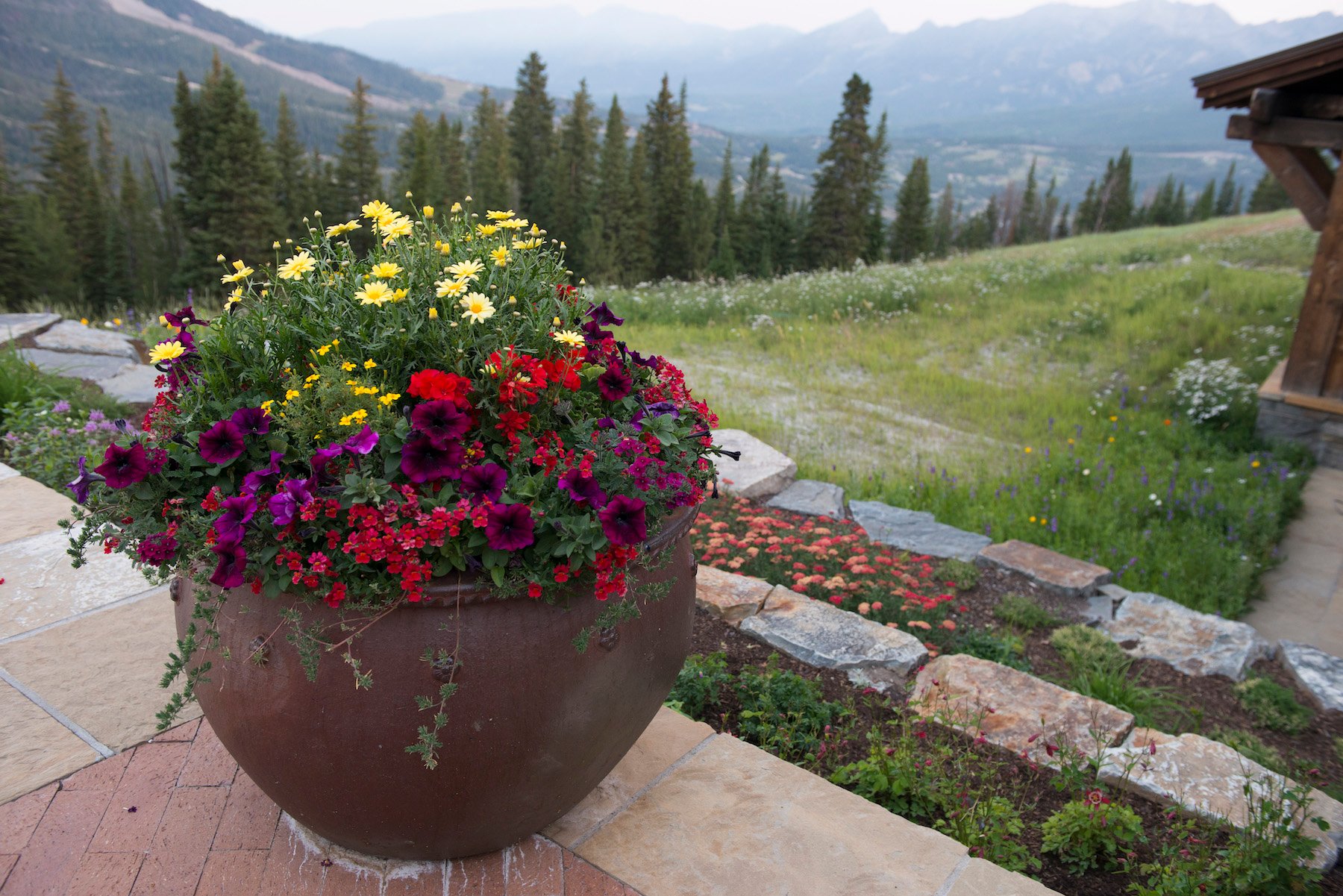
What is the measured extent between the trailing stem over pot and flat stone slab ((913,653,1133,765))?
157cm

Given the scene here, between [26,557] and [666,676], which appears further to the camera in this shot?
[26,557]

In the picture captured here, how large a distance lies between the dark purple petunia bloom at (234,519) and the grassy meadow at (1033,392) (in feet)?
14.9

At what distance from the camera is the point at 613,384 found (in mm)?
1727

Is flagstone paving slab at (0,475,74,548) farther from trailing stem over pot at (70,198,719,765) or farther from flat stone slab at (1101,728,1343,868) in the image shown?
flat stone slab at (1101,728,1343,868)

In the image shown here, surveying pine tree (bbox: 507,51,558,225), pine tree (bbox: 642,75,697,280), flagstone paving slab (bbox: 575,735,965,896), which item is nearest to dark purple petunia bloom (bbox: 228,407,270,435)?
flagstone paving slab (bbox: 575,735,965,896)

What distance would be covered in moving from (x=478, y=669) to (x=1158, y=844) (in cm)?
206

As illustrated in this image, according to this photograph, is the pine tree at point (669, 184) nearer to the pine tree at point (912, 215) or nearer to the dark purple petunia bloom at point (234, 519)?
the pine tree at point (912, 215)

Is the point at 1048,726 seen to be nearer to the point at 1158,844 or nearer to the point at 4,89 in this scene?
the point at 1158,844

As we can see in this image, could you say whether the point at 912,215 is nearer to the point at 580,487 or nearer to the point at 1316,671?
the point at 1316,671

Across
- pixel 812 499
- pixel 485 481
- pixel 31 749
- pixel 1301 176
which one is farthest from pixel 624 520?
pixel 1301 176

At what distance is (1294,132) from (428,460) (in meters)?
7.52

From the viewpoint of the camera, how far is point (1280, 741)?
3090 millimetres

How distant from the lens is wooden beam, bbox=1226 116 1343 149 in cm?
587

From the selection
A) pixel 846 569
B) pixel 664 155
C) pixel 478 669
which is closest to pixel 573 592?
pixel 478 669
